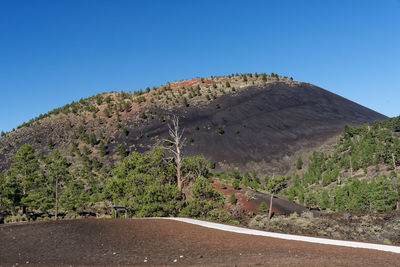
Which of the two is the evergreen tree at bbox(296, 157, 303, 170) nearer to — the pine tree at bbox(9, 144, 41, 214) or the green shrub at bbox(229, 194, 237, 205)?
Answer: the green shrub at bbox(229, 194, 237, 205)

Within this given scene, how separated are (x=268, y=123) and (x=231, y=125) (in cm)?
1031

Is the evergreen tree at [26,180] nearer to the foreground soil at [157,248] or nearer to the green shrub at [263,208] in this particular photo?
the foreground soil at [157,248]

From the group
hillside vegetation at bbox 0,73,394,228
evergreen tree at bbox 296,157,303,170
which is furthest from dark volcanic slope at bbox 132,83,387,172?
evergreen tree at bbox 296,157,303,170

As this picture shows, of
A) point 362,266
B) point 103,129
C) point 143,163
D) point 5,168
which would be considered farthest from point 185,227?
point 103,129

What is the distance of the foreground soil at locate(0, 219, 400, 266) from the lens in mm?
8886

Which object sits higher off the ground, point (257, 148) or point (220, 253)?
point (257, 148)

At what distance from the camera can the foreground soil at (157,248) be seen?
29.2 feet

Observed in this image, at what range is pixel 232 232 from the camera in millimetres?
13844

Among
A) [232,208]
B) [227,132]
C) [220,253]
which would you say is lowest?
[232,208]

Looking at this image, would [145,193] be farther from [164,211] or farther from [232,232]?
[232,232]

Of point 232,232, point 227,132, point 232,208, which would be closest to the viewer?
point 232,232

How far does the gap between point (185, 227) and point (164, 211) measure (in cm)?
1150

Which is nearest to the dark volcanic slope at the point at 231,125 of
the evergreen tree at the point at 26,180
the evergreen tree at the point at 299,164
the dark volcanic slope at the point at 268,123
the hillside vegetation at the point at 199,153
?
the dark volcanic slope at the point at 268,123

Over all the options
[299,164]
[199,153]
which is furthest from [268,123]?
[199,153]
